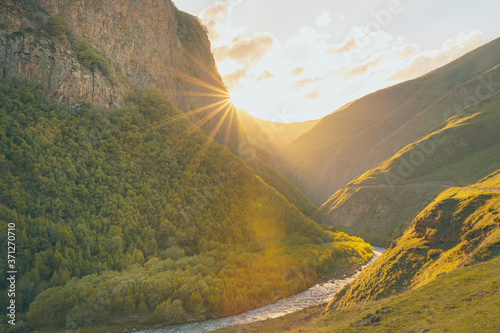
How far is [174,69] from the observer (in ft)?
344

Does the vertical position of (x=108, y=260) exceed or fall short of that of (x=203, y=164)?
it falls short

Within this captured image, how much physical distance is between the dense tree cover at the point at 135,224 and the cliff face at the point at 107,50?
177 inches

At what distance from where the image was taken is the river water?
37.9 meters

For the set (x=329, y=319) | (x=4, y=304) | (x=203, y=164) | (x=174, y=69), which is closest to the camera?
(x=329, y=319)

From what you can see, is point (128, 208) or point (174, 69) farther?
point (174, 69)

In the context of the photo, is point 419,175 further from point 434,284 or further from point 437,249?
point 434,284

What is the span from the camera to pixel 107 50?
74.7 m

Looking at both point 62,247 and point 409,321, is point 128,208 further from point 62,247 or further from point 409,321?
point 409,321

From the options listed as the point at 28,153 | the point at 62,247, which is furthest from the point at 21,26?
the point at 62,247

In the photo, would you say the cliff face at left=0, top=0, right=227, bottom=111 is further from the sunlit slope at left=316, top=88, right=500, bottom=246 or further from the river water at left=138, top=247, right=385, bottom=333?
the sunlit slope at left=316, top=88, right=500, bottom=246

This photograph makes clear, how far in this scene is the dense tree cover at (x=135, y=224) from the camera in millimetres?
38812

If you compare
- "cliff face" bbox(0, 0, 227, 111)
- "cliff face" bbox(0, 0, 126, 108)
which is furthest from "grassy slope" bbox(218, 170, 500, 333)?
"cliff face" bbox(0, 0, 227, 111)

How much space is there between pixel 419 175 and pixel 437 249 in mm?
97541

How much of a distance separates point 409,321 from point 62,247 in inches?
1913
